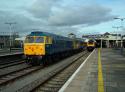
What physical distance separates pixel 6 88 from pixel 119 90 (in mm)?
5121

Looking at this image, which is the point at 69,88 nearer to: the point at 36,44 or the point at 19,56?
the point at 36,44

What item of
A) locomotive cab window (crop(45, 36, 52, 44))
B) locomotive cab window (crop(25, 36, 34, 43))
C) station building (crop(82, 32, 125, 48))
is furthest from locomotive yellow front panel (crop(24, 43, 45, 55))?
station building (crop(82, 32, 125, 48))

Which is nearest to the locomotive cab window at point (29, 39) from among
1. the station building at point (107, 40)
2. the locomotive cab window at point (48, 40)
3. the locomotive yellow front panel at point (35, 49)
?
the locomotive yellow front panel at point (35, 49)

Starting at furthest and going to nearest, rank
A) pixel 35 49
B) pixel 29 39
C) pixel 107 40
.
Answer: pixel 107 40
pixel 29 39
pixel 35 49

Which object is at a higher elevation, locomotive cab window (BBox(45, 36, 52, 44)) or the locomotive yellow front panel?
locomotive cab window (BBox(45, 36, 52, 44))

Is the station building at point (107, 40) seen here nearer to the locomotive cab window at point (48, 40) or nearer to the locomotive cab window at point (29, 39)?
the locomotive cab window at point (48, 40)

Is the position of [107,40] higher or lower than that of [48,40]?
lower

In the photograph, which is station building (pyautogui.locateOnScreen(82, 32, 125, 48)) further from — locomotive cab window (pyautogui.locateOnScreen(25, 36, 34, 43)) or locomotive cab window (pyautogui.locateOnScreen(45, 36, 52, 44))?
locomotive cab window (pyautogui.locateOnScreen(25, 36, 34, 43))

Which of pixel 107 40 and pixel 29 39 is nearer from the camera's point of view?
pixel 29 39

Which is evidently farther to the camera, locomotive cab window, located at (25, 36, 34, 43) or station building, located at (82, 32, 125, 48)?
station building, located at (82, 32, 125, 48)

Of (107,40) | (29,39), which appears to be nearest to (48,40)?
(29,39)

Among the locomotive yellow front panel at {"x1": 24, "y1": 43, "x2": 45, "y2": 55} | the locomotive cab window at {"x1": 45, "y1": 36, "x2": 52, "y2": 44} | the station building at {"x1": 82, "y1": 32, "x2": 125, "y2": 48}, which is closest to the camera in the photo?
the locomotive yellow front panel at {"x1": 24, "y1": 43, "x2": 45, "y2": 55}

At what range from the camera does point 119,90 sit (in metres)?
10.8

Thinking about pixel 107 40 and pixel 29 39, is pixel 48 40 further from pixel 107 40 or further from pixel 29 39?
pixel 107 40
